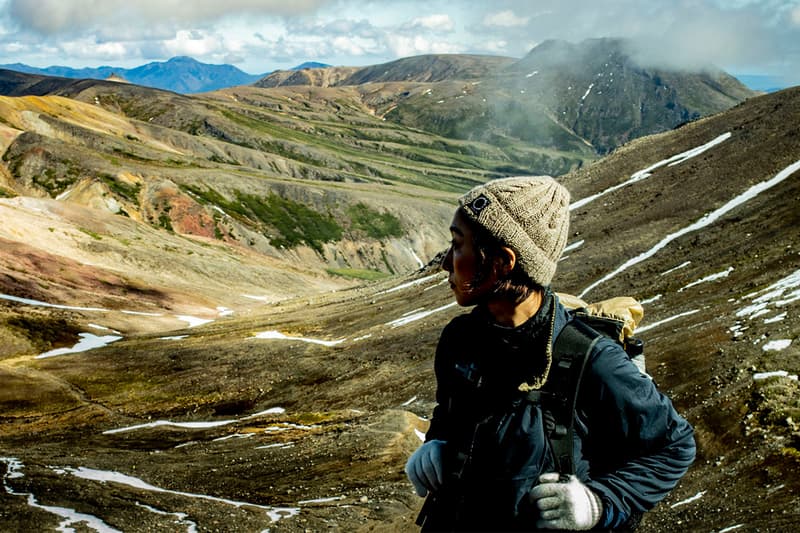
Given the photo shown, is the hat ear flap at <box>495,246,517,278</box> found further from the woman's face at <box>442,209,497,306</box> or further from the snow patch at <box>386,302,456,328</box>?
the snow patch at <box>386,302,456,328</box>

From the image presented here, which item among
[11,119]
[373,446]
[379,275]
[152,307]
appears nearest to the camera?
[373,446]

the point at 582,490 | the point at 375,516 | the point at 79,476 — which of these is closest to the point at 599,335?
the point at 582,490

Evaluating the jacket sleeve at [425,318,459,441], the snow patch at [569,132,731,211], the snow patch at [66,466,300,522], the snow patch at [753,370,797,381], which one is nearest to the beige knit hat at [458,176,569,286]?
the jacket sleeve at [425,318,459,441]

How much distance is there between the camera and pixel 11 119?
181 m

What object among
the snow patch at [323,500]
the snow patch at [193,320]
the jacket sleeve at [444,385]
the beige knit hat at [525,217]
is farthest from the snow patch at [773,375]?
the snow patch at [193,320]

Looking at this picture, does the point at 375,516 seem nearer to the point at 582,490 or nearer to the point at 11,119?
the point at 582,490

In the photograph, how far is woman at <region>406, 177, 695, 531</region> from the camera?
192 inches

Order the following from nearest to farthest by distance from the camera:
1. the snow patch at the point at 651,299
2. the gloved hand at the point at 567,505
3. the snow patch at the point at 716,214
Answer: the gloved hand at the point at 567,505, the snow patch at the point at 651,299, the snow patch at the point at 716,214

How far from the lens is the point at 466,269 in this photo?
18.2 ft

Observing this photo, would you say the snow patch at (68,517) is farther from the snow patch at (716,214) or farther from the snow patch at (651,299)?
the snow patch at (716,214)

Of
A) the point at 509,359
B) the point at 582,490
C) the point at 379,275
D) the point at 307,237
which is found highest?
the point at 509,359

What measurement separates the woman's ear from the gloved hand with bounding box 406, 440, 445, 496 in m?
1.47

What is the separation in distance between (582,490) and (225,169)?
18515cm

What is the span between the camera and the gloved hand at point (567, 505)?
4.77 meters
